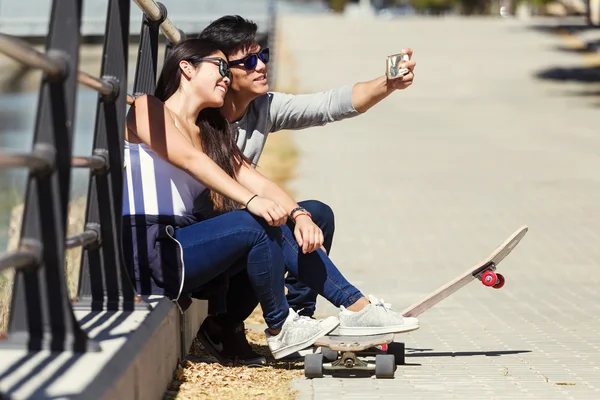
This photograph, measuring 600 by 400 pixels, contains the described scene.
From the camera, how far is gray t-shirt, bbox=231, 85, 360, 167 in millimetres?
4766

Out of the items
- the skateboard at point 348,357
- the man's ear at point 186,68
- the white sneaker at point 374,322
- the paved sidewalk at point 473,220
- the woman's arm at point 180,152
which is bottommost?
the paved sidewalk at point 473,220

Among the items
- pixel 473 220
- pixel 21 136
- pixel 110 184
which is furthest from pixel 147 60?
pixel 21 136

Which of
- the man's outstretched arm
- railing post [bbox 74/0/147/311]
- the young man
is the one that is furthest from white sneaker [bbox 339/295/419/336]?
the man's outstretched arm

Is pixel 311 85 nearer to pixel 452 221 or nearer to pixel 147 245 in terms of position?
pixel 452 221

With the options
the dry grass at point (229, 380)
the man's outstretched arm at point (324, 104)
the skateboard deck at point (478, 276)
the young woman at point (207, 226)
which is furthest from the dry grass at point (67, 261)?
the skateboard deck at point (478, 276)

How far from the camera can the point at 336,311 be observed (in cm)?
609

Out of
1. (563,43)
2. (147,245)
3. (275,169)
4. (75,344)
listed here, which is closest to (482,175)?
(275,169)

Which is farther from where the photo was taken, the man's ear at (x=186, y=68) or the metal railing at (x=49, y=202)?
the man's ear at (x=186, y=68)

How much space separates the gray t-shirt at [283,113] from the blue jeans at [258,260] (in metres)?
0.61

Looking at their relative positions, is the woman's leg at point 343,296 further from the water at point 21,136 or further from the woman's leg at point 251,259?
the water at point 21,136

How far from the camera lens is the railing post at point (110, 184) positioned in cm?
378

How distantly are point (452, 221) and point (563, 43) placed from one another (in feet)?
88.6

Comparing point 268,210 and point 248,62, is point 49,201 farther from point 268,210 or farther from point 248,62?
point 248,62

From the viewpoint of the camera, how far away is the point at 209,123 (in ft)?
14.7
